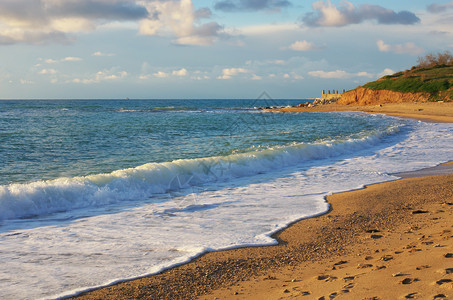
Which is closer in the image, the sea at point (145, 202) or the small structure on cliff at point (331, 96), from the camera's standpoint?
the sea at point (145, 202)

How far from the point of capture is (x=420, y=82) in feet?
176

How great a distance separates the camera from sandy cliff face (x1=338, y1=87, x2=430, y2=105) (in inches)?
2018

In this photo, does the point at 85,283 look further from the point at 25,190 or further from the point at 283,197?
the point at 283,197

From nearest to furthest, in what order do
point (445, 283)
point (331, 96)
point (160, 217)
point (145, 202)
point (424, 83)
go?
point (445, 283)
point (160, 217)
point (145, 202)
point (424, 83)
point (331, 96)

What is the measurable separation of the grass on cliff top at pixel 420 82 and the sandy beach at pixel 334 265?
50.4 m

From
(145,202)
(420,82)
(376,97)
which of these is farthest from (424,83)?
(145,202)

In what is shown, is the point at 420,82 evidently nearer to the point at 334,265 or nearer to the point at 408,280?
the point at 334,265

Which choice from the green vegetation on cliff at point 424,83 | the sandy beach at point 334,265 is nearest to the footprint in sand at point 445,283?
the sandy beach at point 334,265

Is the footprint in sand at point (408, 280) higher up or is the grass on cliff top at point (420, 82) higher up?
the grass on cliff top at point (420, 82)

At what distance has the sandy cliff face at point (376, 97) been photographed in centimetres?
5127

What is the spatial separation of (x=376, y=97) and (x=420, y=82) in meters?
6.22

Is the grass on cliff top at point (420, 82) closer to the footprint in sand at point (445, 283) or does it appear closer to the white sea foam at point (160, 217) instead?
the white sea foam at point (160, 217)

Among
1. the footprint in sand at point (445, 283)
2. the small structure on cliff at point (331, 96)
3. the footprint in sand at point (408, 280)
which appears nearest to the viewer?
the footprint in sand at point (445, 283)

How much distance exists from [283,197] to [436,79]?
177 feet
